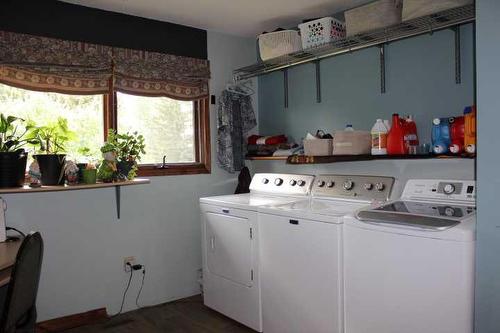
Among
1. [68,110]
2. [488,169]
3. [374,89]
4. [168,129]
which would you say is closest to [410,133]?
[374,89]

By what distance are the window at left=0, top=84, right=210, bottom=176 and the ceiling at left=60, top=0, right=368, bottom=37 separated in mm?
635

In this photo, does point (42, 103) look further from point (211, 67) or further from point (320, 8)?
point (320, 8)

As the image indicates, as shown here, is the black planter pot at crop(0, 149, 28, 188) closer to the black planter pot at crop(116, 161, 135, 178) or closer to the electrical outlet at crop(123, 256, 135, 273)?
the black planter pot at crop(116, 161, 135, 178)

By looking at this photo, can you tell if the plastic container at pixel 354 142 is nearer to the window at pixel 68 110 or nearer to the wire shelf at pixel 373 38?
the wire shelf at pixel 373 38

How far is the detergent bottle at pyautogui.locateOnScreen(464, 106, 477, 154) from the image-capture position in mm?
2104

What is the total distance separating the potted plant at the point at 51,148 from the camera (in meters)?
2.49

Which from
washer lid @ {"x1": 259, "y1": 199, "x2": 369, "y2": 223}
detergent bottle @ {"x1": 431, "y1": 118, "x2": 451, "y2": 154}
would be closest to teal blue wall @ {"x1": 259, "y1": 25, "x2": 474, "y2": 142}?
detergent bottle @ {"x1": 431, "y1": 118, "x2": 451, "y2": 154}

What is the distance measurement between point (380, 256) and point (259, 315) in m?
1.03

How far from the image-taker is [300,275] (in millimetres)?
2350

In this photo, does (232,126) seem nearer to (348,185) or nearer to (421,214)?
(348,185)

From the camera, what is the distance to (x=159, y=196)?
326 cm

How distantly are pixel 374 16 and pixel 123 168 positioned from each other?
6.32 ft

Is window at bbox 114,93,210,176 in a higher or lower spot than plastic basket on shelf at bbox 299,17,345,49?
lower

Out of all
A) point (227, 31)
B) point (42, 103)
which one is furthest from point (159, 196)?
point (227, 31)
